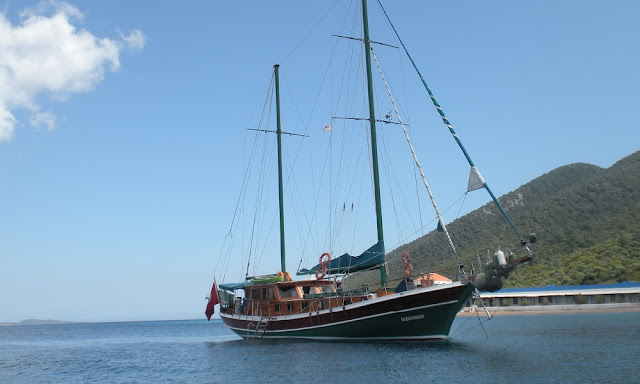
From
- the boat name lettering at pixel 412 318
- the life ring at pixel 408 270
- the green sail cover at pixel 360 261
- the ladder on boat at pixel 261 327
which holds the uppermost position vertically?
the green sail cover at pixel 360 261

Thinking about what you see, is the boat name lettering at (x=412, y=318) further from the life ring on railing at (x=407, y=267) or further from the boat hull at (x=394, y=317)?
the life ring on railing at (x=407, y=267)

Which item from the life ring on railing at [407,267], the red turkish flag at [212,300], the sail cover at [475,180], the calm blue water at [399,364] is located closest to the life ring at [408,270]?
the life ring on railing at [407,267]

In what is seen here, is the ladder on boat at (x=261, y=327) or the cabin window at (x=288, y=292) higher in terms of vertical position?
the cabin window at (x=288, y=292)

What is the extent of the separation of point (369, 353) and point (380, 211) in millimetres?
9825

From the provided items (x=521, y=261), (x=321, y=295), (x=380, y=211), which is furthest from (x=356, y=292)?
(x=521, y=261)

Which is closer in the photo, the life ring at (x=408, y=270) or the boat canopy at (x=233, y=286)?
the life ring at (x=408, y=270)

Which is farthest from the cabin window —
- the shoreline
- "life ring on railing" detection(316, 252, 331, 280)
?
the shoreline

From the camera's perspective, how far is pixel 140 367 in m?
33.2

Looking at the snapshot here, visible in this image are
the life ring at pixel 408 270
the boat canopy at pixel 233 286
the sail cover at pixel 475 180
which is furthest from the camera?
the boat canopy at pixel 233 286

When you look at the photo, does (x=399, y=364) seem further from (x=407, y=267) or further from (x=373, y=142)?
(x=373, y=142)

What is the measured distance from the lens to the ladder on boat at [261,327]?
36.7 metres

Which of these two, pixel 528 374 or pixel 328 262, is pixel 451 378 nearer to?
pixel 528 374

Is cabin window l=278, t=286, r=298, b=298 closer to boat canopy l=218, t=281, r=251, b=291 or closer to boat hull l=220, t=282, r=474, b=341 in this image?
boat hull l=220, t=282, r=474, b=341

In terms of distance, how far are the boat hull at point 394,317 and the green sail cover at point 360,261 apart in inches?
126
